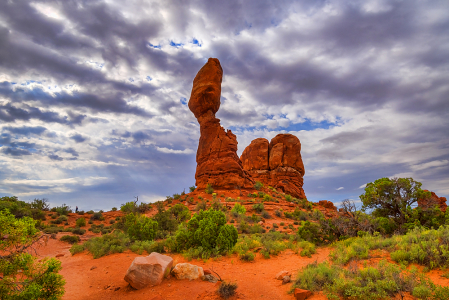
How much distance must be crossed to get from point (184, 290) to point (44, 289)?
354cm

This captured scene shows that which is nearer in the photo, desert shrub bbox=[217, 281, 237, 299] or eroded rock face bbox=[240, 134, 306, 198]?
desert shrub bbox=[217, 281, 237, 299]

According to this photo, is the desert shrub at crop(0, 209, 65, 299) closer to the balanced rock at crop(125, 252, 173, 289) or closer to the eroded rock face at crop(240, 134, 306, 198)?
the balanced rock at crop(125, 252, 173, 289)

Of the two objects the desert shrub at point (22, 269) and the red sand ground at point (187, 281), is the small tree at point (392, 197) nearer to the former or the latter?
the red sand ground at point (187, 281)

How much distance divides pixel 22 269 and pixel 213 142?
29735 millimetres

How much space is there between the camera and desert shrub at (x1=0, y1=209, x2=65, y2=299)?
4.42 metres

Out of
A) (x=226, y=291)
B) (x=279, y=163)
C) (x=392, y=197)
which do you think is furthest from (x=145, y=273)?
(x=279, y=163)

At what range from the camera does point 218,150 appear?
33562 millimetres

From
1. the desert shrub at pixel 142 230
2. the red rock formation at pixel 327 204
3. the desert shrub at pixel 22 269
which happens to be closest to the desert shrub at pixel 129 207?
the desert shrub at pixel 142 230

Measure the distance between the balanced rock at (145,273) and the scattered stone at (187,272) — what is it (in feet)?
1.34

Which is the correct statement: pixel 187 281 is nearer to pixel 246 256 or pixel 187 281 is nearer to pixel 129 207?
pixel 246 256

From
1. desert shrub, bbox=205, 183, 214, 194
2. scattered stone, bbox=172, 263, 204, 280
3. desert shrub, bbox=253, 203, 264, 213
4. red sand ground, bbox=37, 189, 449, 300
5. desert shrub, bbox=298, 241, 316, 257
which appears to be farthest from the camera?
desert shrub, bbox=205, 183, 214, 194

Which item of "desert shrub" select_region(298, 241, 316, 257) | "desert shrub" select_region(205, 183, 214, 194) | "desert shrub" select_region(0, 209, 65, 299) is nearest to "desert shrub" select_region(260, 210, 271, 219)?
"desert shrub" select_region(205, 183, 214, 194)

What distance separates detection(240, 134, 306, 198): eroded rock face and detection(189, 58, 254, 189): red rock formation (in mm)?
10636

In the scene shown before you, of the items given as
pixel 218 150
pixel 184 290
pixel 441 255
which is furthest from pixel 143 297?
pixel 218 150
